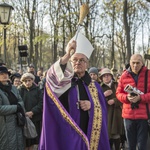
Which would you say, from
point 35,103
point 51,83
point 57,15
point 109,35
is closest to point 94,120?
point 51,83

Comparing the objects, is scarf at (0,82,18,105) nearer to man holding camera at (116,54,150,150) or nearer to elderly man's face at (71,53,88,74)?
man holding camera at (116,54,150,150)

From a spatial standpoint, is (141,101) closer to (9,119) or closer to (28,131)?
(28,131)

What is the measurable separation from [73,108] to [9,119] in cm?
210

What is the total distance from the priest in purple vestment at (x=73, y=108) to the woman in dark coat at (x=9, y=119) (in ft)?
6.19

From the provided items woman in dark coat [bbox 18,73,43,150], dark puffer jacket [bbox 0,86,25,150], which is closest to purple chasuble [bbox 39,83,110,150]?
dark puffer jacket [bbox 0,86,25,150]

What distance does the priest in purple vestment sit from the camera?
2.93 metres

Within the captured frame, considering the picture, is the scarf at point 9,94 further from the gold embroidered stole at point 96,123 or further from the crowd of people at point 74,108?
the gold embroidered stole at point 96,123

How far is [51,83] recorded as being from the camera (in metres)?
2.94

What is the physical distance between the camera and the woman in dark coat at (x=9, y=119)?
15.9 feet

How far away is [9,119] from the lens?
4.90 m

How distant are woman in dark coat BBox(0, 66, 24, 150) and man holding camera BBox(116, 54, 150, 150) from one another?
1820mm

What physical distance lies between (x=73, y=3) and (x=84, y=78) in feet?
67.1

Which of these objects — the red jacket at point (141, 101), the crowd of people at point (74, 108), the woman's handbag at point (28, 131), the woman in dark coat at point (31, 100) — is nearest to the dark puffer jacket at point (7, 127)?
the crowd of people at point (74, 108)

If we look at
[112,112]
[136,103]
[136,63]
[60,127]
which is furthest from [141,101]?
[60,127]
